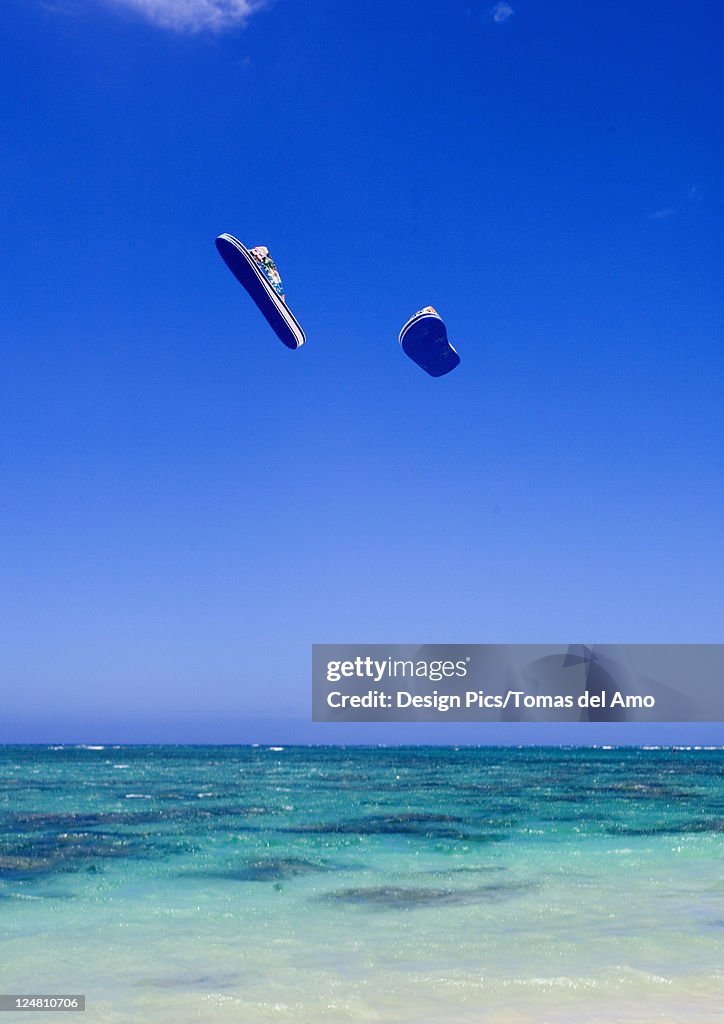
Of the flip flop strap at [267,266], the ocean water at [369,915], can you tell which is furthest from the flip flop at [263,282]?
the ocean water at [369,915]

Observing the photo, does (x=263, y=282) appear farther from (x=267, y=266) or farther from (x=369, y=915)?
(x=369, y=915)

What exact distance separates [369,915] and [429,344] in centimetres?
1683

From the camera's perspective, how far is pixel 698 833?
1791 cm

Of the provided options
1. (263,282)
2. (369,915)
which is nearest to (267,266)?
(263,282)

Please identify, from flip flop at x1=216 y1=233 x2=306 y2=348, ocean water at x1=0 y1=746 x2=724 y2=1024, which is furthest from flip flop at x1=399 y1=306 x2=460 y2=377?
ocean water at x1=0 y1=746 x2=724 y2=1024

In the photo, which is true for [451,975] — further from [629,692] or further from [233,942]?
[629,692]

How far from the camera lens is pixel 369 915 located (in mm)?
10672

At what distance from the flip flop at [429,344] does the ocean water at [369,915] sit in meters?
12.2

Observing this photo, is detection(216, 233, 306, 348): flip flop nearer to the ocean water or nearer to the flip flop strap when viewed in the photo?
the flip flop strap

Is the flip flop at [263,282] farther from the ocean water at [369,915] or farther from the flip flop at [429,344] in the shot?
the ocean water at [369,915]

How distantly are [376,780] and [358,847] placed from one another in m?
23.1

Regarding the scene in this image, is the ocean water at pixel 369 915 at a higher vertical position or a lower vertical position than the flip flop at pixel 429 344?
lower

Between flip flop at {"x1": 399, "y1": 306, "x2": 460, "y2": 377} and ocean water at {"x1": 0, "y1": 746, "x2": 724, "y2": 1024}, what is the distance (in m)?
12.2

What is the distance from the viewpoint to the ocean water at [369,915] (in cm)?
738
